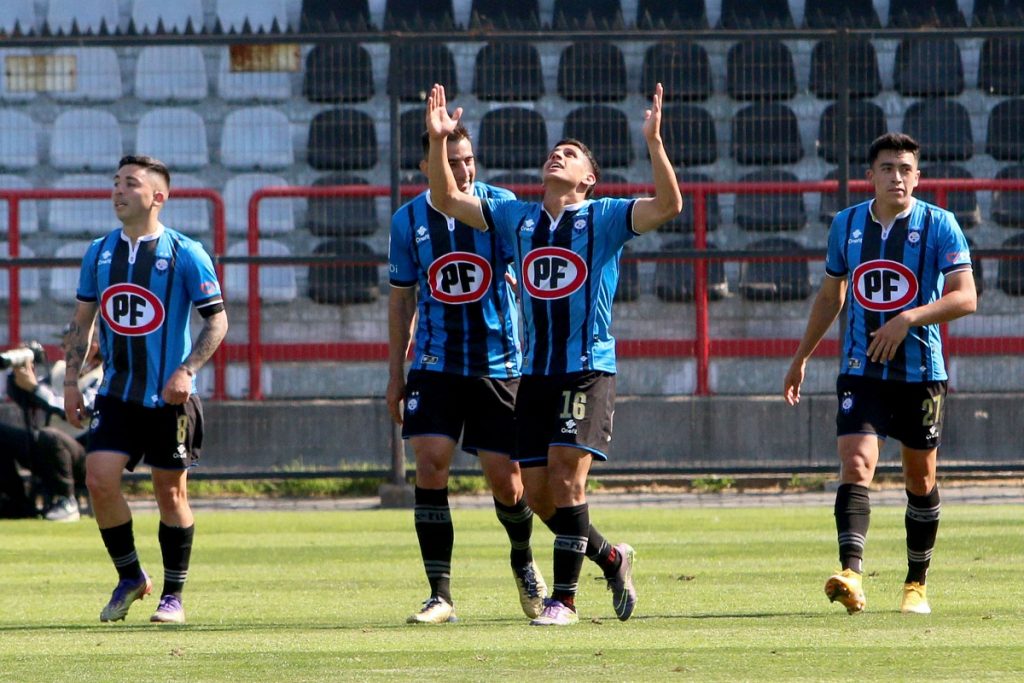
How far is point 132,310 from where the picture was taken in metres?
7.19

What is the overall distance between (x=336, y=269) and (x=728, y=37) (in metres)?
3.59

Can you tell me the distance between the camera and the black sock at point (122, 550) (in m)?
7.12

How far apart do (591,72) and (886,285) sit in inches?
302

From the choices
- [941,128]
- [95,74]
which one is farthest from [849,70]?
[95,74]

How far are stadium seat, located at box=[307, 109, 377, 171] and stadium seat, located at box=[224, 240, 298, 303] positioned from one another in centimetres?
104

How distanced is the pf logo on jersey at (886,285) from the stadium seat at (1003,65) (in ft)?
24.0

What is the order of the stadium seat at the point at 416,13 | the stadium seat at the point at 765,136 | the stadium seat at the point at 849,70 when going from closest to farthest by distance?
the stadium seat at the point at 849,70 < the stadium seat at the point at 765,136 < the stadium seat at the point at 416,13

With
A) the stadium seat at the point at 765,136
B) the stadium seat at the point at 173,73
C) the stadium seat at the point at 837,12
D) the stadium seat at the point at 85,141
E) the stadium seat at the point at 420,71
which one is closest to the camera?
the stadium seat at the point at 420,71

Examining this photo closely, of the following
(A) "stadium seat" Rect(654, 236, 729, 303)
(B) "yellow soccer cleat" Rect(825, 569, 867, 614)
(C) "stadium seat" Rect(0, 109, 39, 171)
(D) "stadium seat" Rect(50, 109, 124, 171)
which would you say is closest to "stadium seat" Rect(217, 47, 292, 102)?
(D) "stadium seat" Rect(50, 109, 124, 171)

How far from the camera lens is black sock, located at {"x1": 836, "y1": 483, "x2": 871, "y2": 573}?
6688 millimetres

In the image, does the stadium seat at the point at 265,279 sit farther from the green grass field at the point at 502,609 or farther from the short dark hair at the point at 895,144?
the short dark hair at the point at 895,144

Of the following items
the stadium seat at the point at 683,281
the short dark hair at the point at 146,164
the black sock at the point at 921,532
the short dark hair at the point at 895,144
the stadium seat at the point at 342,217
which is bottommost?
the black sock at the point at 921,532

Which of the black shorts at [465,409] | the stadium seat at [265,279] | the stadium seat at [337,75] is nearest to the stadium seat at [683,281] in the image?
the stadium seat at [337,75]

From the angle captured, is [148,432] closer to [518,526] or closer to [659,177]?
[518,526]
